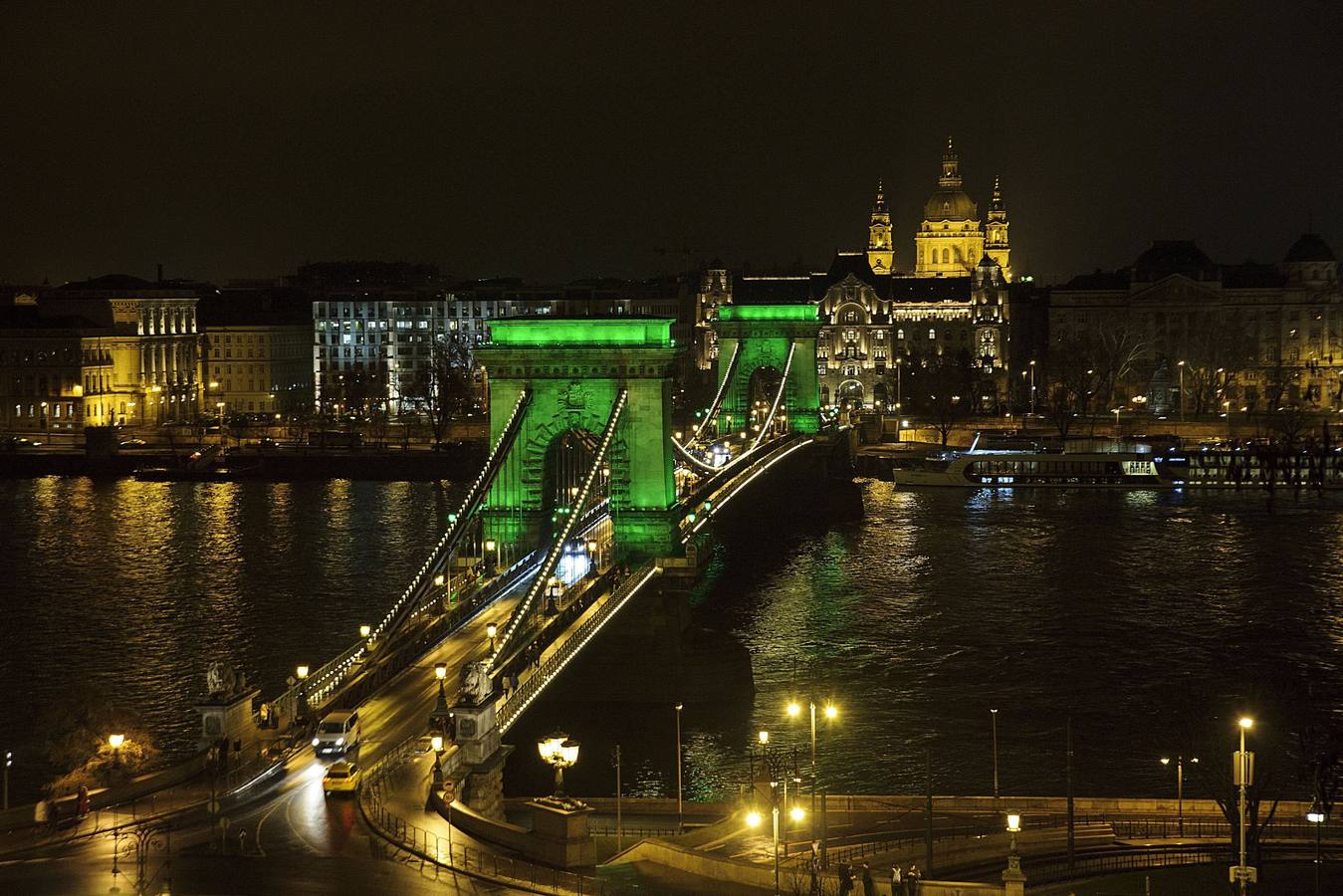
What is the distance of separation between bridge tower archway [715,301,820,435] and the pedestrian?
4897cm

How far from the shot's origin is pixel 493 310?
113250mm

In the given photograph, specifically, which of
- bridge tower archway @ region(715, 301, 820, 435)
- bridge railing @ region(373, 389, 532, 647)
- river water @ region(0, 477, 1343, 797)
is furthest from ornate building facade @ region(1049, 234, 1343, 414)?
bridge railing @ region(373, 389, 532, 647)

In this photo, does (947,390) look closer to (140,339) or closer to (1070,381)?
(1070,381)

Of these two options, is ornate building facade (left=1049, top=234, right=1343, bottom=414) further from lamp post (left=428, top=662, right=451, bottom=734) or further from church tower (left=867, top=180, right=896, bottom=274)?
lamp post (left=428, top=662, right=451, bottom=734)

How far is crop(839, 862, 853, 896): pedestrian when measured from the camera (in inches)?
817

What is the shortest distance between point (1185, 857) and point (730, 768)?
29.3 feet

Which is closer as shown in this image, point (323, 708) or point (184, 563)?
point (323, 708)

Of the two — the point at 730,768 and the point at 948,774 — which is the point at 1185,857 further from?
the point at 730,768

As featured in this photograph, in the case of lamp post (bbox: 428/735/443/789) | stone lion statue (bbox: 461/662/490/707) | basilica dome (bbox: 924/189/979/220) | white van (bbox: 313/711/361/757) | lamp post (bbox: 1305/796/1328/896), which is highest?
basilica dome (bbox: 924/189/979/220)

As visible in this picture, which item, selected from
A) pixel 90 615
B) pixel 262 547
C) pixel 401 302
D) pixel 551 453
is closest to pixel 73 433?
pixel 401 302

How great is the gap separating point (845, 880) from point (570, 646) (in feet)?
36.3

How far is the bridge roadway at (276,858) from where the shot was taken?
19.4 meters

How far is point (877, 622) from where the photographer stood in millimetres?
43969

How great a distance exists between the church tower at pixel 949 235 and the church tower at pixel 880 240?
2.35 m
